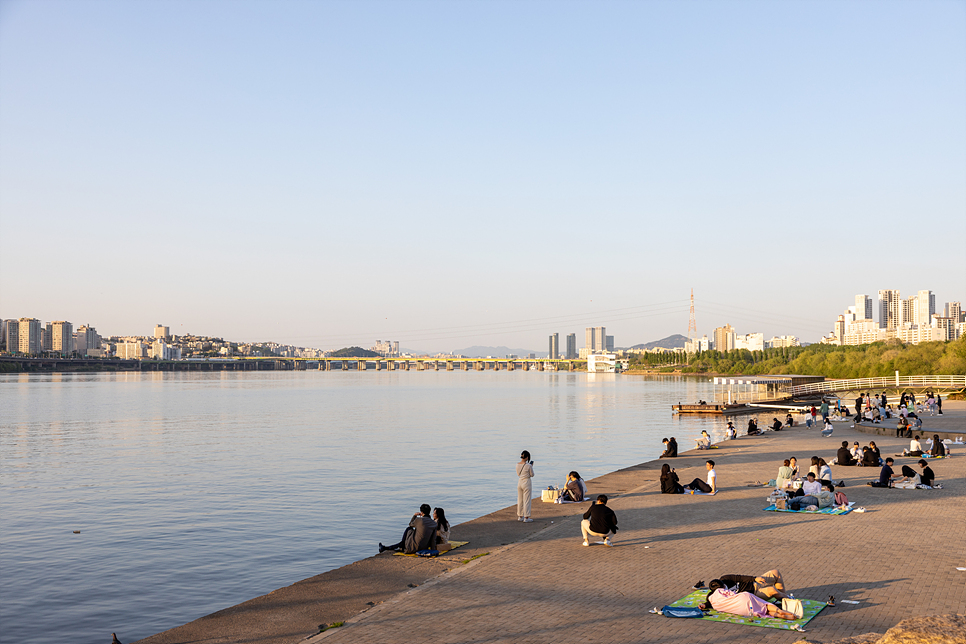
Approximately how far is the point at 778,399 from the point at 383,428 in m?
50.0

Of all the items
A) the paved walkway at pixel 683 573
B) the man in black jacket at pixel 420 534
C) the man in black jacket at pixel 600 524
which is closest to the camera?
the paved walkway at pixel 683 573

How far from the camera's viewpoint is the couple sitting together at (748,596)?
11.2m

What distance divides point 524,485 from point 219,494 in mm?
16877

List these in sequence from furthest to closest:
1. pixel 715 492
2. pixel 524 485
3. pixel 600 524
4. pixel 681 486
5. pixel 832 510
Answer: pixel 681 486, pixel 715 492, pixel 832 510, pixel 524 485, pixel 600 524

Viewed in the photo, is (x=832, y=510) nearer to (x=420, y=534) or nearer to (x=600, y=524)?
(x=600, y=524)

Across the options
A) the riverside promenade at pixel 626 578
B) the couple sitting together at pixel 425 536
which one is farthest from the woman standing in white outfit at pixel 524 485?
the couple sitting together at pixel 425 536

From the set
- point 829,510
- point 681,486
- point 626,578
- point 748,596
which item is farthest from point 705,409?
point 748,596

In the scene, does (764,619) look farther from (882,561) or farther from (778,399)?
(778,399)

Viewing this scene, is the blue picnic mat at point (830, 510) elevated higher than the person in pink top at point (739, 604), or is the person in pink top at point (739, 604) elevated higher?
the person in pink top at point (739, 604)

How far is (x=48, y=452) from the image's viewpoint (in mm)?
45938

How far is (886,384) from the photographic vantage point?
89062 mm

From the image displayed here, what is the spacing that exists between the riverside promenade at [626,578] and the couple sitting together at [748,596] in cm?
50

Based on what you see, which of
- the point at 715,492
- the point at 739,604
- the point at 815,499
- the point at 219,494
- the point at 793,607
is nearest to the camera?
the point at 793,607

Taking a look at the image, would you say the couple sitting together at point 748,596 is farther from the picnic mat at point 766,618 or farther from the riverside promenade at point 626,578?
the riverside promenade at point 626,578
